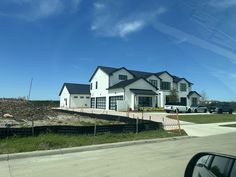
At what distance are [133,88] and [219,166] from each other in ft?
174

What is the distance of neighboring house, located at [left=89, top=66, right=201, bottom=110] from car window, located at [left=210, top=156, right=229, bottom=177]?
4999 centimetres

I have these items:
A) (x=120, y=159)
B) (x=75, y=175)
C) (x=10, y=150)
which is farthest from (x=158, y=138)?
(x=75, y=175)

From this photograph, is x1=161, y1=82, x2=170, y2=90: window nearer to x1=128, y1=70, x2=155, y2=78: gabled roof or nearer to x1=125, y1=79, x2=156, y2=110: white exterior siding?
x1=128, y1=70, x2=155, y2=78: gabled roof

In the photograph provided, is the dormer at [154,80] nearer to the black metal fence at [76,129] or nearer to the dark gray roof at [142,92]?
the dark gray roof at [142,92]

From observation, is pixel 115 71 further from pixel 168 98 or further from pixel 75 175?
pixel 75 175

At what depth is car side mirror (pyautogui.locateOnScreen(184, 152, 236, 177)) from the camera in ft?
10.0

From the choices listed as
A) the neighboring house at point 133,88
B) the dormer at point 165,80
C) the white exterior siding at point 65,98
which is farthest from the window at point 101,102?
the dormer at point 165,80

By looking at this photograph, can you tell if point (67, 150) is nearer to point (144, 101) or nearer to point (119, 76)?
point (144, 101)

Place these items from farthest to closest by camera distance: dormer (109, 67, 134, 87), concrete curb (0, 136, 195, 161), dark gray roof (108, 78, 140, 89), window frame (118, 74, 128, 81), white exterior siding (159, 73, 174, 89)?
white exterior siding (159, 73, 174, 89), window frame (118, 74, 128, 81), dormer (109, 67, 134, 87), dark gray roof (108, 78, 140, 89), concrete curb (0, 136, 195, 161)

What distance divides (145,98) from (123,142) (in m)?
42.5

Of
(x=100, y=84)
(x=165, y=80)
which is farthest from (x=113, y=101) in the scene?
(x=165, y=80)

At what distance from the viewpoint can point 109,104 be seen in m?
60.0

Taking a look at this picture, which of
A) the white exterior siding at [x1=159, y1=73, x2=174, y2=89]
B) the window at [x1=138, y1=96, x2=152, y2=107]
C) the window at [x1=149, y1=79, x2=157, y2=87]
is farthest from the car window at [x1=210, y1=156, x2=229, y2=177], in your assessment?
the white exterior siding at [x1=159, y1=73, x2=174, y2=89]

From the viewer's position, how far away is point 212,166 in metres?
3.45
